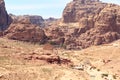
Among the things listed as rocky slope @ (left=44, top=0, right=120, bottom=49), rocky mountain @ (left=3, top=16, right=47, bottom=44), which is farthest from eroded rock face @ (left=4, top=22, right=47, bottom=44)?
rocky slope @ (left=44, top=0, right=120, bottom=49)

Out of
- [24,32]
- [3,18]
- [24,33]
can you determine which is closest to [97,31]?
[3,18]

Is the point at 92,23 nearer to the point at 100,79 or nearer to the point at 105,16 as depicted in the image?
the point at 105,16

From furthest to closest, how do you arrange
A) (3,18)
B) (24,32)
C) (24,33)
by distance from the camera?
1. (3,18)
2. (24,33)
3. (24,32)

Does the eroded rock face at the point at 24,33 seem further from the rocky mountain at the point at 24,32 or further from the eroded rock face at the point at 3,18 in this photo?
the eroded rock face at the point at 3,18

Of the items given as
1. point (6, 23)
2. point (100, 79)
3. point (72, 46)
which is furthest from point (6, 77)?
point (6, 23)

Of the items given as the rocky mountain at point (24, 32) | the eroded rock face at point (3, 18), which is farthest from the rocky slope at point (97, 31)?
the eroded rock face at point (3, 18)

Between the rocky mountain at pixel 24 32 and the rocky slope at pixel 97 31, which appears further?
the rocky slope at pixel 97 31

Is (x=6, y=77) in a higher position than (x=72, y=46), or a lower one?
higher

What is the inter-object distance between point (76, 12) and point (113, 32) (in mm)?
65257

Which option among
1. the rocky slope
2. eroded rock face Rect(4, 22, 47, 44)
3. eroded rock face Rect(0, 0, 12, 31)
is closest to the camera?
eroded rock face Rect(4, 22, 47, 44)

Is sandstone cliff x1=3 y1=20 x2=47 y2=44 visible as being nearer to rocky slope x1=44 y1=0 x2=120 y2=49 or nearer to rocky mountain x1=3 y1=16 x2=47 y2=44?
rocky mountain x1=3 y1=16 x2=47 y2=44

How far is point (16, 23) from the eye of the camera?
94375mm

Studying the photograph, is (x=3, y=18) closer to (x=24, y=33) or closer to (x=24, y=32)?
(x=24, y=33)

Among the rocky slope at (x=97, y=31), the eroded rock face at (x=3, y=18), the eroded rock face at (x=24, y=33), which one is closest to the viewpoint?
the eroded rock face at (x=24, y=33)
